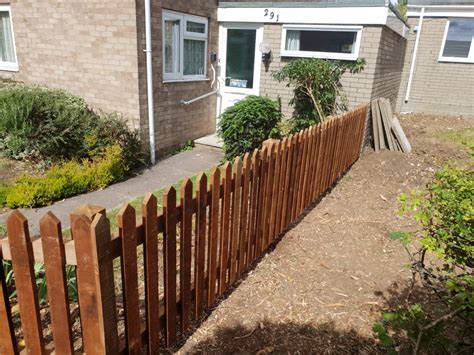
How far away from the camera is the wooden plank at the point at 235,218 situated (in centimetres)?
292

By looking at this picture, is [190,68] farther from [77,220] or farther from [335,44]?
[77,220]

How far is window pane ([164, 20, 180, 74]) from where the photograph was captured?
24.2 ft

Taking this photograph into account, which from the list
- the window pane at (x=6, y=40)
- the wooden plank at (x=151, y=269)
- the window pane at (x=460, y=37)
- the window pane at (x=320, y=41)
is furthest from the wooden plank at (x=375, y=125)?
the window pane at (x=6, y=40)

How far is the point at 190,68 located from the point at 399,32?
5.20m

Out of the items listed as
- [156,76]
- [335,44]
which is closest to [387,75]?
[335,44]

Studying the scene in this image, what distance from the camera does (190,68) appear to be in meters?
8.30

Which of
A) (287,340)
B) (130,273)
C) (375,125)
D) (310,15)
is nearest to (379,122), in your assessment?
(375,125)

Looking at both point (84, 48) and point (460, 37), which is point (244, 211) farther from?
point (460, 37)

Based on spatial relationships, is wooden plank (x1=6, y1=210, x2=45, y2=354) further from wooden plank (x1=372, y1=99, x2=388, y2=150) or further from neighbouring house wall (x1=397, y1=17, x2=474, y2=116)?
neighbouring house wall (x1=397, y1=17, x2=474, y2=116)

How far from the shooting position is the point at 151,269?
215cm

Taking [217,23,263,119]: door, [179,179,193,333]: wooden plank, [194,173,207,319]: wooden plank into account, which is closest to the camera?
[179,179,193,333]: wooden plank

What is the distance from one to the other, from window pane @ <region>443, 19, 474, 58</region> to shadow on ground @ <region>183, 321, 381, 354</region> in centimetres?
1370

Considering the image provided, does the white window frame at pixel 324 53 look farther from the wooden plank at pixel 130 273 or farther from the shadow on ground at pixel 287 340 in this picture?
the wooden plank at pixel 130 273

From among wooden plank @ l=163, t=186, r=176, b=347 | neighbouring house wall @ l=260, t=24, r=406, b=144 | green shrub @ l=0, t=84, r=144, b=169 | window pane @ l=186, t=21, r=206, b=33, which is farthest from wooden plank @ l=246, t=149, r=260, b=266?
window pane @ l=186, t=21, r=206, b=33
